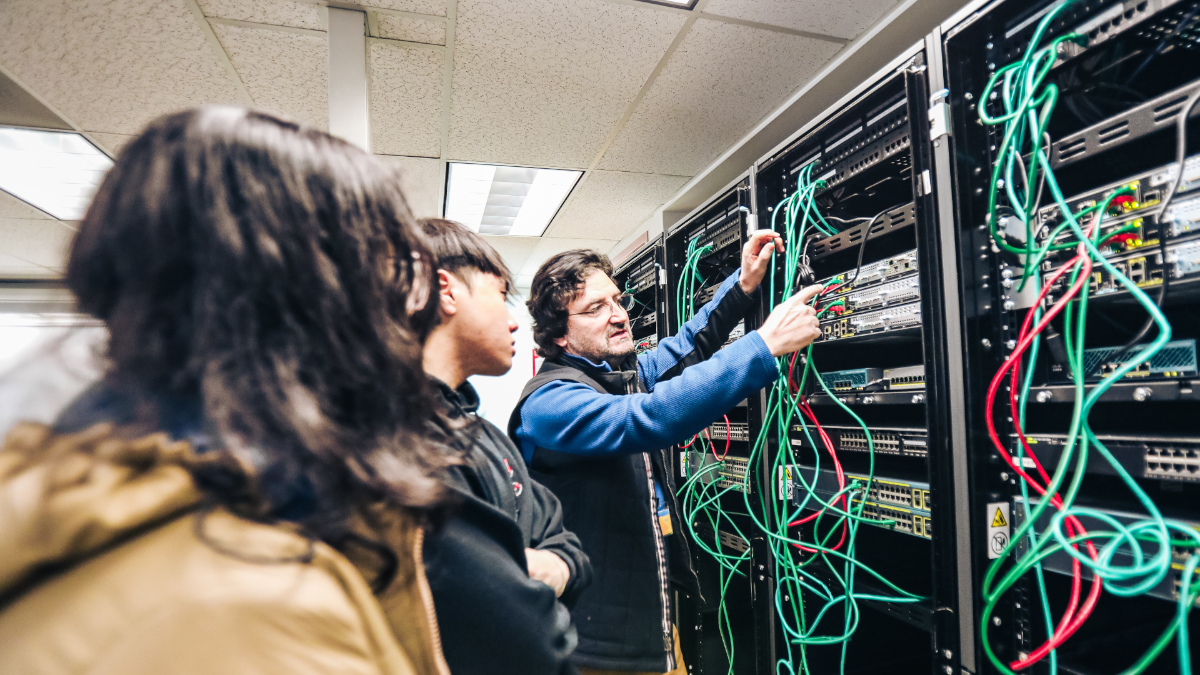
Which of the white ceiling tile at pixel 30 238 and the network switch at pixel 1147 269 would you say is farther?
the white ceiling tile at pixel 30 238

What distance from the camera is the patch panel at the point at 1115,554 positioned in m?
0.62

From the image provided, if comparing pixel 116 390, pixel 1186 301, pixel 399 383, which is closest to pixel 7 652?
pixel 116 390

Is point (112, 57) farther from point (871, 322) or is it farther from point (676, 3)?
point (871, 322)

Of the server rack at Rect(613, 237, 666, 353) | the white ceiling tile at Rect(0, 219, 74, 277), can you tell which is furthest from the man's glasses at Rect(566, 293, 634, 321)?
the white ceiling tile at Rect(0, 219, 74, 277)

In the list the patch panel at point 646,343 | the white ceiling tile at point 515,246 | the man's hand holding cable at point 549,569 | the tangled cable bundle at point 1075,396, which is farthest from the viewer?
the white ceiling tile at point 515,246

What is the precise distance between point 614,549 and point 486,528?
2.19 feet

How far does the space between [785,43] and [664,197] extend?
147cm

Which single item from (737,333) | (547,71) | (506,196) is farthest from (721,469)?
(506,196)

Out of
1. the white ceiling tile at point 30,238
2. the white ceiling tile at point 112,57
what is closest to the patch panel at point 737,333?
the white ceiling tile at point 112,57

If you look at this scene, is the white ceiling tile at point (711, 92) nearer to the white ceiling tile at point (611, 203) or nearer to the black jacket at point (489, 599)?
the white ceiling tile at point (611, 203)

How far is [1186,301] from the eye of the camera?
0.79 m

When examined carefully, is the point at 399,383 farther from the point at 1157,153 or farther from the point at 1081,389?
the point at 1157,153

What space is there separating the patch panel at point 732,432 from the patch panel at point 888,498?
14.6 inches

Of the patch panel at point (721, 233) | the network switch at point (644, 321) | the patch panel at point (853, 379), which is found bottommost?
the patch panel at point (853, 379)
